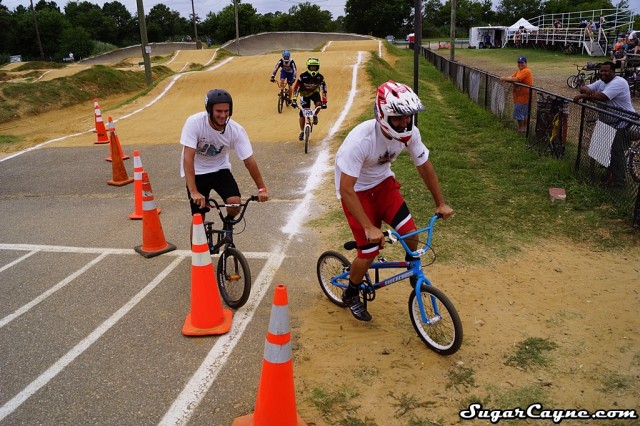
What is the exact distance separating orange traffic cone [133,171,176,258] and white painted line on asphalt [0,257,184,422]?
2.31 ft

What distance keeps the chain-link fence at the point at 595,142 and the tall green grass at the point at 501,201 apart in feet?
0.66

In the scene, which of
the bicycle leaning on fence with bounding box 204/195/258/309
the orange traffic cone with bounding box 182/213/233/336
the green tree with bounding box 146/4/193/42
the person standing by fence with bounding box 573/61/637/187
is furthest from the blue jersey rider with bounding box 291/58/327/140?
the green tree with bounding box 146/4/193/42

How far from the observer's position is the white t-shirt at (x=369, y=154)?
13.1 ft

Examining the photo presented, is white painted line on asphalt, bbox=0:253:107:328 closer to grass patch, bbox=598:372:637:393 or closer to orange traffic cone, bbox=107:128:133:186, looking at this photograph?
orange traffic cone, bbox=107:128:133:186

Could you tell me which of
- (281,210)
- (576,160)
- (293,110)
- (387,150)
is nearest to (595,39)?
(293,110)

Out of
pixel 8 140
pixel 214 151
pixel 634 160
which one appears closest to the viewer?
pixel 214 151

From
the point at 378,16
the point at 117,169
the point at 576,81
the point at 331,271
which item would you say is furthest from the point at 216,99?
the point at 378,16

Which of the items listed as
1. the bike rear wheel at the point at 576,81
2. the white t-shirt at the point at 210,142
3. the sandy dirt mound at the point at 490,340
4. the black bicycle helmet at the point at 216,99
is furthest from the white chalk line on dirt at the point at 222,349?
the bike rear wheel at the point at 576,81

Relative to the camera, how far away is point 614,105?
867 cm

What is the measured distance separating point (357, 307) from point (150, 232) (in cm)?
311

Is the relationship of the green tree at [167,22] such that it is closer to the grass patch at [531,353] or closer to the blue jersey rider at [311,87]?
the blue jersey rider at [311,87]

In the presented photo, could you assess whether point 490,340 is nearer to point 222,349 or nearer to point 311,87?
point 222,349

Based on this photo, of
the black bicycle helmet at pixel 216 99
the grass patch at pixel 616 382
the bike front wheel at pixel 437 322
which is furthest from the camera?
the black bicycle helmet at pixel 216 99

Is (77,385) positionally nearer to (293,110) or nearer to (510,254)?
(510,254)
